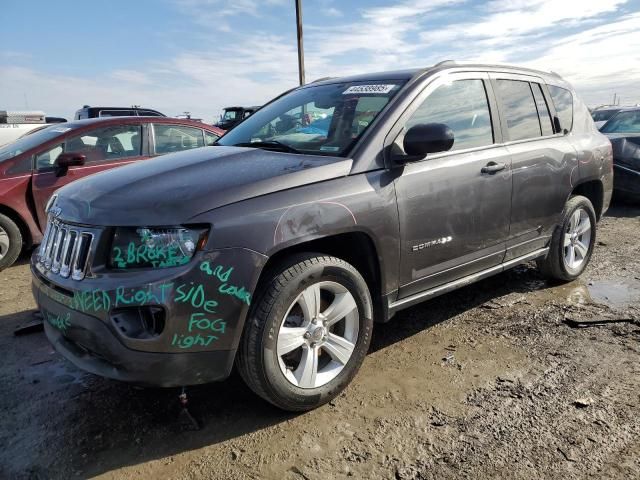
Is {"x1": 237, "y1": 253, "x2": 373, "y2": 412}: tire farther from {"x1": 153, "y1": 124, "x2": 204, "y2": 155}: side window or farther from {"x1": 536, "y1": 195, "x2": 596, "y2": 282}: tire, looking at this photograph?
{"x1": 153, "y1": 124, "x2": 204, "y2": 155}: side window

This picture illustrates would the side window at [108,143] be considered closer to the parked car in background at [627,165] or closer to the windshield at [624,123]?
the parked car in background at [627,165]

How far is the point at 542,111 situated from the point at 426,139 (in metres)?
1.87

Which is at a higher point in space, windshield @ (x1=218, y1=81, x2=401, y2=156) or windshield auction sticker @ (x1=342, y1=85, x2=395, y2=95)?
windshield auction sticker @ (x1=342, y1=85, x2=395, y2=95)

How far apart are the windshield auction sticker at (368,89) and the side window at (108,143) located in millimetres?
3662

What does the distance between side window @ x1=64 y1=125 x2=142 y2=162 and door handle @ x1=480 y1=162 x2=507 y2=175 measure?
438 centimetres

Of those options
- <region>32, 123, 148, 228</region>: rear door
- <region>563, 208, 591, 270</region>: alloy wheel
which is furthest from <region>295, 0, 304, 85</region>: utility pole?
<region>563, 208, 591, 270</region>: alloy wheel

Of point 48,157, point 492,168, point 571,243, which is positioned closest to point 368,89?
point 492,168

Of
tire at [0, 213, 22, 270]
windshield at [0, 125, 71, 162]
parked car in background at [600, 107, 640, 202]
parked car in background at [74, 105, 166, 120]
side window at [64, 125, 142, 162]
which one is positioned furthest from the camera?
parked car in background at [74, 105, 166, 120]

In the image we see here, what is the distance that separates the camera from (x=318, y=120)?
3271 millimetres

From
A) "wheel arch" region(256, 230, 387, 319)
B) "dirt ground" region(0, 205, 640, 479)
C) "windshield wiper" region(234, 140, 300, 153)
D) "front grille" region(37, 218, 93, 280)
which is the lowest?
"dirt ground" region(0, 205, 640, 479)

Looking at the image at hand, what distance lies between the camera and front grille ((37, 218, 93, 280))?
2.29 metres

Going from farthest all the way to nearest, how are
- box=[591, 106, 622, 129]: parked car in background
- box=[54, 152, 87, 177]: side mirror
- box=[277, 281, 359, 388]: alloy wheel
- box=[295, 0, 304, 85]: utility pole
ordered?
box=[295, 0, 304, 85]: utility pole, box=[591, 106, 622, 129]: parked car in background, box=[54, 152, 87, 177]: side mirror, box=[277, 281, 359, 388]: alloy wheel

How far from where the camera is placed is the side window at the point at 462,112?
3107 millimetres

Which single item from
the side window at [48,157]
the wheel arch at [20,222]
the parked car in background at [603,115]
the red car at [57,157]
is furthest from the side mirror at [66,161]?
the parked car in background at [603,115]
